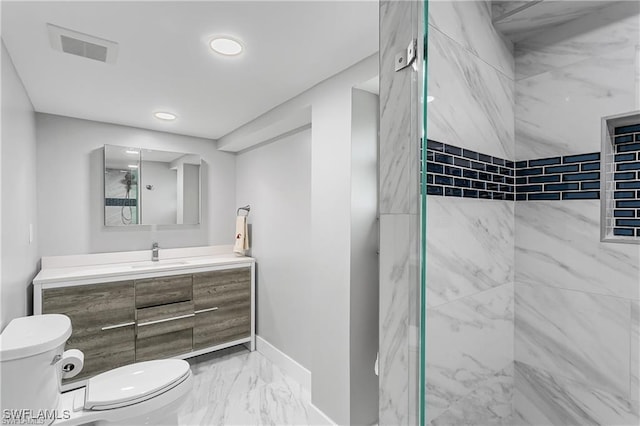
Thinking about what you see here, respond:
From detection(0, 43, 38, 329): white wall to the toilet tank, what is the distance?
20 centimetres

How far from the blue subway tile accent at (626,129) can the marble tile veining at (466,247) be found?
42 cm

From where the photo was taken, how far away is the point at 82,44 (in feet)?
4.77

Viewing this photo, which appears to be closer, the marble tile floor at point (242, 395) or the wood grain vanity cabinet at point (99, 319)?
the marble tile floor at point (242, 395)

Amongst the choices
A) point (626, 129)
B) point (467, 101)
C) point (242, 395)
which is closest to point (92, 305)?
point (242, 395)

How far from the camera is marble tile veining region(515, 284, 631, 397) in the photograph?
43.1 inches

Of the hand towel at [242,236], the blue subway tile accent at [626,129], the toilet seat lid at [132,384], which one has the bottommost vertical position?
the toilet seat lid at [132,384]

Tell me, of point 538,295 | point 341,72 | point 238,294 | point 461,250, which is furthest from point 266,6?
point 238,294

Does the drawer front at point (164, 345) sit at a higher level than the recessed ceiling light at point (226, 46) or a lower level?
lower

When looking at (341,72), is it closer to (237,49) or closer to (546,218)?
(237,49)

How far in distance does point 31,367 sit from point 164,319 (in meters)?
1.18

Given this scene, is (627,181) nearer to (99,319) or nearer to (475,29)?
(475,29)

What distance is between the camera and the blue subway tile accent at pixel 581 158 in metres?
1.15

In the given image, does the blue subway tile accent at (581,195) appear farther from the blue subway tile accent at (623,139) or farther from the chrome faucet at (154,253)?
the chrome faucet at (154,253)

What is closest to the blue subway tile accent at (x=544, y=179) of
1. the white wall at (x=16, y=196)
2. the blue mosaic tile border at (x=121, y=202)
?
the white wall at (x=16, y=196)
